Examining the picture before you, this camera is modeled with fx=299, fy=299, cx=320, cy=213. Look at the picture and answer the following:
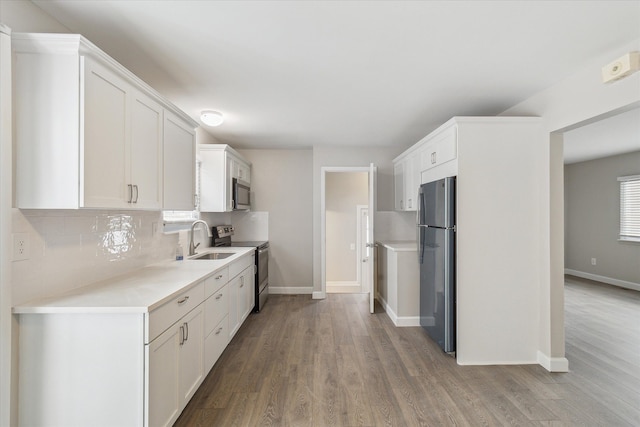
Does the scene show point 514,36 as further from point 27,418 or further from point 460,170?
point 27,418

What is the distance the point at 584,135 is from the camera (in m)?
4.19

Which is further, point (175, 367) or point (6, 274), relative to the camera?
point (175, 367)

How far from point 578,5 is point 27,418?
Result: 3507 mm

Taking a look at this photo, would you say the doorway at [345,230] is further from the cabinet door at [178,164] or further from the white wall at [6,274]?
the white wall at [6,274]

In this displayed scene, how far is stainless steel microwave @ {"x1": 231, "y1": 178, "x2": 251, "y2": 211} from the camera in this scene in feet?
13.1

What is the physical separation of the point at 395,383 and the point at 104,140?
2.62 m

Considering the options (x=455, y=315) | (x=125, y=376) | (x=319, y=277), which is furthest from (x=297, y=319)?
(x=125, y=376)

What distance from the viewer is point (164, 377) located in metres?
1.67

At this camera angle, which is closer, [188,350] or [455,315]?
[188,350]

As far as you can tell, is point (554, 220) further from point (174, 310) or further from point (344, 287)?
point (344, 287)

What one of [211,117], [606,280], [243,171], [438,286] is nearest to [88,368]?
[211,117]

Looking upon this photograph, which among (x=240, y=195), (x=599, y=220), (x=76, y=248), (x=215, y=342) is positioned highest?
(x=240, y=195)

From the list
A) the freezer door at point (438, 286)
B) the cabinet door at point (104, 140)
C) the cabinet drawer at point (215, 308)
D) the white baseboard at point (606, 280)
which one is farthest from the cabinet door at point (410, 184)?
the white baseboard at point (606, 280)

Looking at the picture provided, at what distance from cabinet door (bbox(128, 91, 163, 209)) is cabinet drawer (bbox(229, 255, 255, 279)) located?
1033 millimetres
